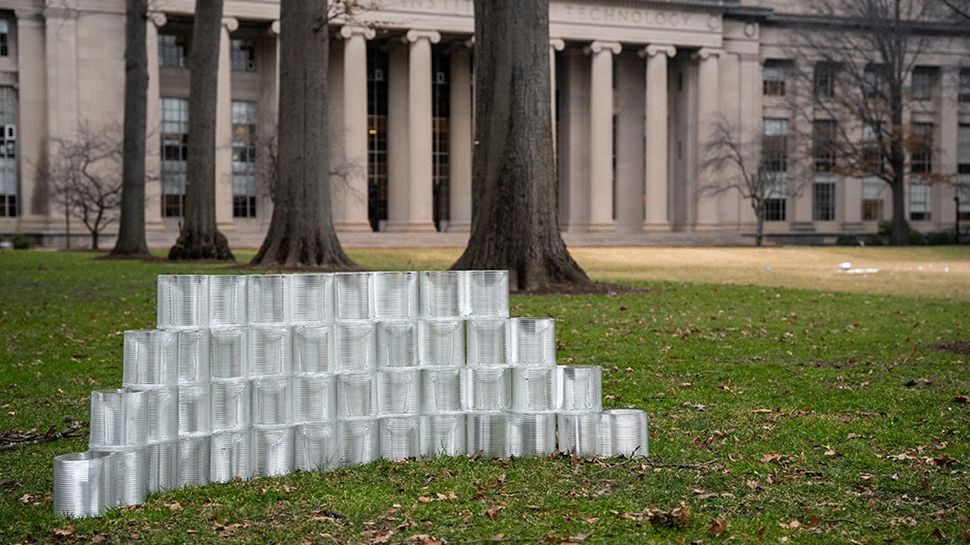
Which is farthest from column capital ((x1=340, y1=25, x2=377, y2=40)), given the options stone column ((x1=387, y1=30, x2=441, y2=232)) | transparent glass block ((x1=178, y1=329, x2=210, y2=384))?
transparent glass block ((x1=178, y1=329, x2=210, y2=384))

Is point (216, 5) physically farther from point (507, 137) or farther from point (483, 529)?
point (483, 529)

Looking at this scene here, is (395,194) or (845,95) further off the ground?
(845,95)

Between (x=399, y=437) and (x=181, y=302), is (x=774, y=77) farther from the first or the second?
(x=181, y=302)

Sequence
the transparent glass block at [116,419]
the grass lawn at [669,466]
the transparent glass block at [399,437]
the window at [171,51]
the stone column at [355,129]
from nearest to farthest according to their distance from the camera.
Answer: the grass lawn at [669,466] < the transparent glass block at [116,419] < the transparent glass block at [399,437] < the stone column at [355,129] < the window at [171,51]

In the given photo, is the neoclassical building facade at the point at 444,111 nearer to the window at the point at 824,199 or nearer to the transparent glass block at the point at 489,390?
the window at the point at 824,199

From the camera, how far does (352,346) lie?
7.04 metres

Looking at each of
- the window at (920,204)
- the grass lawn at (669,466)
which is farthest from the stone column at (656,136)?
the grass lawn at (669,466)

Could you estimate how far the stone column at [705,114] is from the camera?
3157 inches

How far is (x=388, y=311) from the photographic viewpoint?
7.21m

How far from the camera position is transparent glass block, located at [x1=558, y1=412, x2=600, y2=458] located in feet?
24.2

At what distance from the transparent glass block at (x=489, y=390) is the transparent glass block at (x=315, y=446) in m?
0.94

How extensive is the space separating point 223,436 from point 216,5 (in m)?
34.3

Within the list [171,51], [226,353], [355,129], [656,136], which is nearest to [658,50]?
[656,136]

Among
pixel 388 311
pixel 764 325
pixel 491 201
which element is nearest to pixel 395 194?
pixel 491 201
